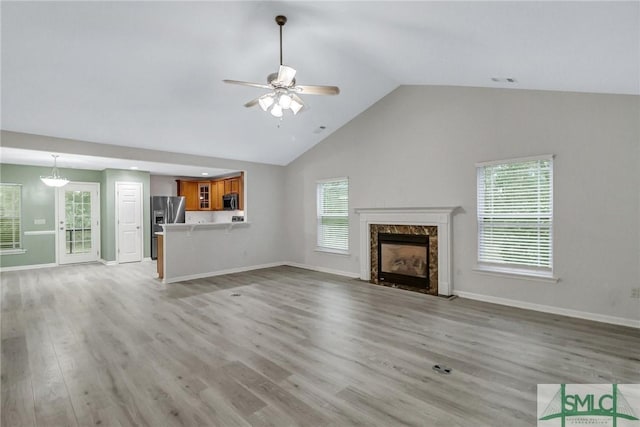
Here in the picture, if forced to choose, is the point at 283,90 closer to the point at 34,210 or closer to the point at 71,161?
the point at 71,161

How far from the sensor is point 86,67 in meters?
3.51

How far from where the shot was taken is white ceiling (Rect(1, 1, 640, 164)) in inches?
103

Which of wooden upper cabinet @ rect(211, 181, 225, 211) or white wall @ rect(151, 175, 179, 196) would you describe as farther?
white wall @ rect(151, 175, 179, 196)

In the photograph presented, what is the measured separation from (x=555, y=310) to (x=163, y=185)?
9.76 m

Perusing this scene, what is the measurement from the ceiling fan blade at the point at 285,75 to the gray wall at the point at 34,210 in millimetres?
7669

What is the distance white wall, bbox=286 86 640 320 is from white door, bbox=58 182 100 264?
6861 millimetres

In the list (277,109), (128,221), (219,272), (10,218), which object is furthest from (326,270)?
(10,218)

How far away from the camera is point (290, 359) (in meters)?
2.83

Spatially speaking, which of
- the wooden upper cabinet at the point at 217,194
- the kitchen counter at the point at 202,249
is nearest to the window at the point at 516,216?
the kitchen counter at the point at 202,249

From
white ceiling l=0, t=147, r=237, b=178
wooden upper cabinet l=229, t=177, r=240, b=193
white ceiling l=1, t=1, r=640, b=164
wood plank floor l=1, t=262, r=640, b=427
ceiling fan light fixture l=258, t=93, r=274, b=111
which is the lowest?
wood plank floor l=1, t=262, r=640, b=427

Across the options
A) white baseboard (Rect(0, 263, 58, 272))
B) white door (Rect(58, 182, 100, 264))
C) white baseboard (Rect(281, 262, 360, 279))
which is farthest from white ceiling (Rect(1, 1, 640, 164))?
white baseboard (Rect(0, 263, 58, 272))

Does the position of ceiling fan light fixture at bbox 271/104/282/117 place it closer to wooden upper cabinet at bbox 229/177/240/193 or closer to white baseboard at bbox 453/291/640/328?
white baseboard at bbox 453/291/640/328

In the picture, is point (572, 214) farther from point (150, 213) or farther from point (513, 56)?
point (150, 213)

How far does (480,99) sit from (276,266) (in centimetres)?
552
